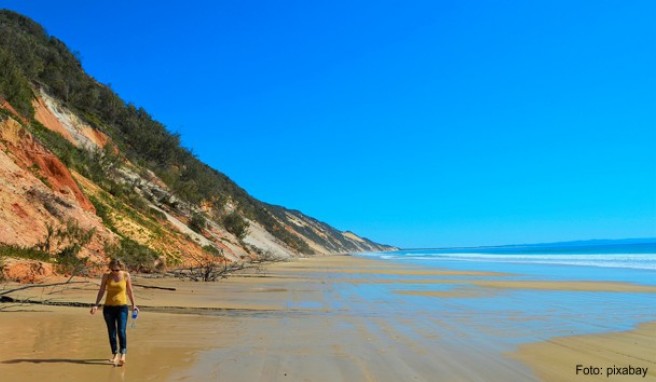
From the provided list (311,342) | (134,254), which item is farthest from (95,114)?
(311,342)

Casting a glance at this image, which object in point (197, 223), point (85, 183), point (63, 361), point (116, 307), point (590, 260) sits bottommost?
point (63, 361)

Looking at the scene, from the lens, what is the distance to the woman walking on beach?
21.5 ft

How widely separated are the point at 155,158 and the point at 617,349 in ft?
156

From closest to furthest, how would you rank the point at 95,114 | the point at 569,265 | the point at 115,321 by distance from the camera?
the point at 115,321, the point at 569,265, the point at 95,114

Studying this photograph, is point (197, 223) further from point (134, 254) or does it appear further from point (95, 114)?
point (134, 254)

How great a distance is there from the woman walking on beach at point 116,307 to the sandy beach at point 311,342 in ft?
0.78

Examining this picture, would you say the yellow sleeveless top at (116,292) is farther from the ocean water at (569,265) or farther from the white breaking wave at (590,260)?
the white breaking wave at (590,260)

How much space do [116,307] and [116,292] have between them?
0.21 m

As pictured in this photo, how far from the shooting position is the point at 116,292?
22.5ft

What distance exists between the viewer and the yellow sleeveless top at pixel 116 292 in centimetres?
680

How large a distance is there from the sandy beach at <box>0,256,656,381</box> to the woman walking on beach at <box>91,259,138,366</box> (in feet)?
0.78

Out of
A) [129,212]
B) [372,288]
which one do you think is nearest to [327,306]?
[372,288]

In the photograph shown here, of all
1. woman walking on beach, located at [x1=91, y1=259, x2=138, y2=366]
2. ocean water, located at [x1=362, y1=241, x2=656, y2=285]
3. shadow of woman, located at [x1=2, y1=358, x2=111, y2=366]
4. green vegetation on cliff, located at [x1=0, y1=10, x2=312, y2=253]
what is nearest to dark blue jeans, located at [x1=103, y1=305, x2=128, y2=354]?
woman walking on beach, located at [x1=91, y1=259, x2=138, y2=366]

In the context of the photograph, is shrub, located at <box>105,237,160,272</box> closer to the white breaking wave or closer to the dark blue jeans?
the dark blue jeans
